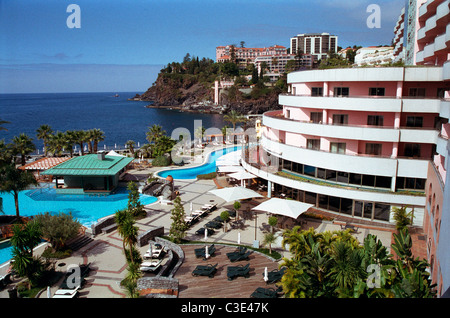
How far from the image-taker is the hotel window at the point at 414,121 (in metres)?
27.9

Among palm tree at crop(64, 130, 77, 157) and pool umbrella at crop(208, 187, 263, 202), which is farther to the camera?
palm tree at crop(64, 130, 77, 157)

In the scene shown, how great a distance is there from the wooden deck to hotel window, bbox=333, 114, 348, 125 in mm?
14986

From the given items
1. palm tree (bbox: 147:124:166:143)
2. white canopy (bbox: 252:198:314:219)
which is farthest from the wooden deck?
palm tree (bbox: 147:124:166:143)

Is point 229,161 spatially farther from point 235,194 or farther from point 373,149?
point 373,149

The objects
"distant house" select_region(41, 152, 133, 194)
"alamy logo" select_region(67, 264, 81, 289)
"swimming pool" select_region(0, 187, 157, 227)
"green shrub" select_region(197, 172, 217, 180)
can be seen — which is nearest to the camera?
"alamy logo" select_region(67, 264, 81, 289)

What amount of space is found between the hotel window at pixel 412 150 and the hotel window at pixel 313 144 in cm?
732

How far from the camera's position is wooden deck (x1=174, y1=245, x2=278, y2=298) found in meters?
17.5

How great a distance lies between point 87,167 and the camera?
127 ft

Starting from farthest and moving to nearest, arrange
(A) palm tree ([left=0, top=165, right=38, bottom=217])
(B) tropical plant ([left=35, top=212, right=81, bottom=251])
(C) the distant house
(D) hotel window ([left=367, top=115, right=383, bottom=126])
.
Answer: (C) the distant house < (D) hotel window ([left=367, top=115, right=383, bottom=126]) < (A) palm tree ([left=0, top=165, right=38, bottom=217]) < (B) tropical plant ([left=35, top=212, right=81, bottom=251])

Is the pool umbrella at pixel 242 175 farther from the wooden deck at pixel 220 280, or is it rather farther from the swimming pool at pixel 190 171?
the wooden deck at pixel 220 280

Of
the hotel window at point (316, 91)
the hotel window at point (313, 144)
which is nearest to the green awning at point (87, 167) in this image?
the hotel window at point (313, 144)

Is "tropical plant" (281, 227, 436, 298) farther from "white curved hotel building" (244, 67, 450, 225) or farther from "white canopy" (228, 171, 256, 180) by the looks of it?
"white canopy" (228, 171, 256, 180)

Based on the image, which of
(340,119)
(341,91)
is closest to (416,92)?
(341,91)
